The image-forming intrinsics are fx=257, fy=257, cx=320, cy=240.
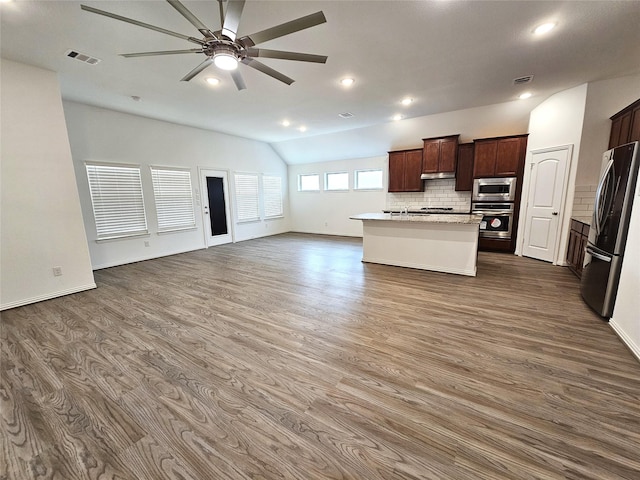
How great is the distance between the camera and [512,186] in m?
5.26

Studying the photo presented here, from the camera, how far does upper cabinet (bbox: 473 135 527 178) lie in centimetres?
513

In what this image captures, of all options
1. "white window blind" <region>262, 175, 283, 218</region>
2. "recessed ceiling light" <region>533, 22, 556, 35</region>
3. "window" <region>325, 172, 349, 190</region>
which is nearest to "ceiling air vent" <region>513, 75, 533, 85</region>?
"recessed ceiling light" <region>533, 22, 556, 35</region>

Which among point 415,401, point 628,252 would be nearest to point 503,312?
point 628,252

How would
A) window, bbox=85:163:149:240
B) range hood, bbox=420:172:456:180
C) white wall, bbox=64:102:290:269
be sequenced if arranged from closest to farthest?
1. white wall, bbox=64:102:290:269
2. window, bbox=85:163:149:240
3. range hood, bbox=420:172:456:180

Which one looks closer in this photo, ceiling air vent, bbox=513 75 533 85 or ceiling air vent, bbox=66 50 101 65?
ceiling air vent, bbox=66 50 101 65

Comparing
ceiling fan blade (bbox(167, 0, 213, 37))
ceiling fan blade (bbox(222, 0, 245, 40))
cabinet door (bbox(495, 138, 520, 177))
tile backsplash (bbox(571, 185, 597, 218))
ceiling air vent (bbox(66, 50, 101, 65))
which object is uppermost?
ceiling air vent (bbox(66, 50, 101, 65))

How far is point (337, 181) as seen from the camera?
27.5ft

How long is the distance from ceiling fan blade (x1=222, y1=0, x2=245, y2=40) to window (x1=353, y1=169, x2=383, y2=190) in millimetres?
6105

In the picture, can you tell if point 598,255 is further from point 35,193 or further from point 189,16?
point 35,193

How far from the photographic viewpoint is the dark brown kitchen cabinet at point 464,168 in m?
5.77

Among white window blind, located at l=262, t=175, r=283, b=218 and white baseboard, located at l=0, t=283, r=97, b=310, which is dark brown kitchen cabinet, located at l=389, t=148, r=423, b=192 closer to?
white window blind, located at l=262, t=175, r=283, b=218

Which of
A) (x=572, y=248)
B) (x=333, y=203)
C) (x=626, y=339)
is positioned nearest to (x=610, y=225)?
(x=626, y=339)

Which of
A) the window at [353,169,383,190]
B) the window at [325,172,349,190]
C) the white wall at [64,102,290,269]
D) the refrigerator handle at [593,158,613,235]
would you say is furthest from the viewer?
the window at [325,172,349,190]

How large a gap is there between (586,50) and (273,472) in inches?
196
